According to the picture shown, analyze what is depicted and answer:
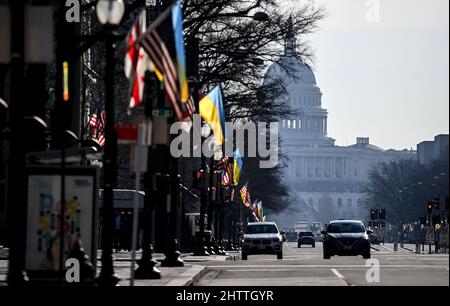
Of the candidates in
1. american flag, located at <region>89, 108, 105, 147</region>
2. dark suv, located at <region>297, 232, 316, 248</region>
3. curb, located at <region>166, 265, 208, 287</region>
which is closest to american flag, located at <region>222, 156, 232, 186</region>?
american flag, located at <region>89, 108, 105, 147</region>

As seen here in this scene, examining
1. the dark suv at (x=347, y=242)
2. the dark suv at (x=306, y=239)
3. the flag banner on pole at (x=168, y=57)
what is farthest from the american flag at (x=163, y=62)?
the dark suv at (x=306, y=239)

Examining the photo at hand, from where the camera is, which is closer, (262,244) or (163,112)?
(163,112)

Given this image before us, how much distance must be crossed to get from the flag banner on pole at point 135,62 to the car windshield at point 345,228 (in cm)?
3305

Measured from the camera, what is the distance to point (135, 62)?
2336cm

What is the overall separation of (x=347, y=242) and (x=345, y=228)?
1.51 metres

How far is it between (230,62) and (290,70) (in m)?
2.33

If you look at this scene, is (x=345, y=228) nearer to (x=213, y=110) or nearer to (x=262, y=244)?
(x=262, y=244)

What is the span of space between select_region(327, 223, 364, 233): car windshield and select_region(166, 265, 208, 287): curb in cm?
1839

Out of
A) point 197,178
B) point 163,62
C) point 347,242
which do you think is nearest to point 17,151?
point 163,62

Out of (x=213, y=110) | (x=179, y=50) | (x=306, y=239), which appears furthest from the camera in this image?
(x=306, y=239)

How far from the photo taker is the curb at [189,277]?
2775 centimetres

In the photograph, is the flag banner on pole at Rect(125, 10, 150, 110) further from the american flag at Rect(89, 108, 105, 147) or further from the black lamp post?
the american flag at Rect(89, 108, 105, 147)

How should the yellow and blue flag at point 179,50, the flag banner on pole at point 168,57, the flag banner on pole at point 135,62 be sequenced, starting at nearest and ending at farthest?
1. the flag banner on pole at point 168,57
2. the flag banner on pole at point 135,62
3. the yellow and blue flag at point 179,50

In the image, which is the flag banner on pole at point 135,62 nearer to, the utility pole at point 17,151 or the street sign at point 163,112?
the utility pole at point 17,151
